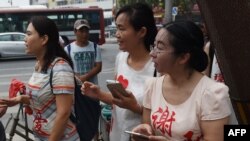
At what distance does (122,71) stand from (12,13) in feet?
66.5

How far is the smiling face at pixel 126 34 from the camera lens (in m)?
2.81

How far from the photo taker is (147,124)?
2.21 m

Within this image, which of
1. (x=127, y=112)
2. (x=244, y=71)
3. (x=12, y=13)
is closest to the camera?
(x=244, y=71)

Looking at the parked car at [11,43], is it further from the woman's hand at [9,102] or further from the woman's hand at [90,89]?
the woman's hand at [90,89]

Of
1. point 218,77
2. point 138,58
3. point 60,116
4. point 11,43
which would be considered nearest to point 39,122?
point 60,116

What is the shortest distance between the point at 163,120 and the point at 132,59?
0.82m

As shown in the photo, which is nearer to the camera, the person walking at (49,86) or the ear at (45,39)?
the person walking at (49,86)

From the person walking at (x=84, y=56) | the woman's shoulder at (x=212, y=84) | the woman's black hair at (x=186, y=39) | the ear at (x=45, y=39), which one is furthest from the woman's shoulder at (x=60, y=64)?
the person walking at (x=84, y=56)

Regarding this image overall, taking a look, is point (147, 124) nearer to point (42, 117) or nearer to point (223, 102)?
point (223, 102)

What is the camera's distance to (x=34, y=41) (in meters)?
2.86

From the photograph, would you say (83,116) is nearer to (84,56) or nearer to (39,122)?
(39,122)

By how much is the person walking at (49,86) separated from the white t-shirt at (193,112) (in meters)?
0.76

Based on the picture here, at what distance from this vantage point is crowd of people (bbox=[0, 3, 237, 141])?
2.04m

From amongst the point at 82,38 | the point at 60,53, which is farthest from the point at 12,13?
the point at 60,53
